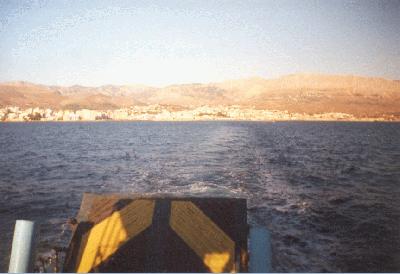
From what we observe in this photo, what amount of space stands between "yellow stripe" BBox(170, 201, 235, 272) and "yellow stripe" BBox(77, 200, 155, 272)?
841 millimetres

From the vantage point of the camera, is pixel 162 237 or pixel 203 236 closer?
pixel 162 237

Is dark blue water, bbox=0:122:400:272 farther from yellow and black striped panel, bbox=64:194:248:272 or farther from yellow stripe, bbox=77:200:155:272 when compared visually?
yellow stripe, bbox=77:200:155:272

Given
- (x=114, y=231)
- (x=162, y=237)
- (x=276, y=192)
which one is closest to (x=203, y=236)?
(x=162, y=237)

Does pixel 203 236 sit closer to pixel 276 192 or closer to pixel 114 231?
pixel 114 231

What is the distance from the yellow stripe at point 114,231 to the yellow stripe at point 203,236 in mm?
841

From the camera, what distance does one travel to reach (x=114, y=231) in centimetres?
991

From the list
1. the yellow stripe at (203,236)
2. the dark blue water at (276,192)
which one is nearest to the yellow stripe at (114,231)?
the yellow stripe at (203,236)

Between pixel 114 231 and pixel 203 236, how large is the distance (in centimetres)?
261

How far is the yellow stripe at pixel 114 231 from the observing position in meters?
9.48

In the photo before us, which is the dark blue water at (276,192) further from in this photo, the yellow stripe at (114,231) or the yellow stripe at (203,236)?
the yellow stripe at (114,231)

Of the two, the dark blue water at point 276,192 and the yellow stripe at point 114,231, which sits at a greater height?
the yellow stripe at point 114,231

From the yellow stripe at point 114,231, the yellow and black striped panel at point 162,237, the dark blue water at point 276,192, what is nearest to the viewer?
the yellow and black striped panel at point 162,237

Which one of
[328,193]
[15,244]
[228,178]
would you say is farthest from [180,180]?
[15,244]

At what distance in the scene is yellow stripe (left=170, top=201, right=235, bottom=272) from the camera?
9320 millimetres
